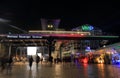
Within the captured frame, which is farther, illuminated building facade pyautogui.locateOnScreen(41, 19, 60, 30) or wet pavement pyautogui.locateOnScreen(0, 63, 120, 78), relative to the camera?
illuminated building facade pyautogui.locateOnScreen(41, 19, 60, 30)

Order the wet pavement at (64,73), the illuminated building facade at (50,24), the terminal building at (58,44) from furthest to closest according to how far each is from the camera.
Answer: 1. the illuminated building facade at (50,24)
2. the terminal building at (58,44)
3. the wet pavement at (64,73)

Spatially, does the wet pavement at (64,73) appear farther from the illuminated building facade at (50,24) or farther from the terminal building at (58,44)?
the illuminated building facade at (50,24)

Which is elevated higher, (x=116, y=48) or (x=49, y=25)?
(x=49, y=25)

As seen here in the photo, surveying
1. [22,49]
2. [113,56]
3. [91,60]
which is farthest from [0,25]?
[113,56]

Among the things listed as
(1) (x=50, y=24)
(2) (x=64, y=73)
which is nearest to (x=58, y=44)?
(1) (x=50, y=24)

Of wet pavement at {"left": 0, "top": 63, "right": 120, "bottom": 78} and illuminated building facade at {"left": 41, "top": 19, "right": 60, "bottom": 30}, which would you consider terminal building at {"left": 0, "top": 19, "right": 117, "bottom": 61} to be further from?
wet pavement at {"left": 0, "top": 63, "right": 120, "bottom": 78}

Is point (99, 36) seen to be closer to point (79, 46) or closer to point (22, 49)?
point (79, 46)

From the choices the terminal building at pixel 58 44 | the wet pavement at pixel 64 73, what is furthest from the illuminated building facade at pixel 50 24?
the wet pavement at pixel 64 73

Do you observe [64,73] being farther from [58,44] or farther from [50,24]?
[50,24]

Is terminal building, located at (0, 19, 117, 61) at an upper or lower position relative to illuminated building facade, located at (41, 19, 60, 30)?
lower

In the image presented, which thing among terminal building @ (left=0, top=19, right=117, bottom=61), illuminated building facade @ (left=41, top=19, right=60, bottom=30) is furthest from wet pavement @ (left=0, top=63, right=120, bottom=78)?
illuminated building facade @ (left=41, top=19, right=60, bottom=30)

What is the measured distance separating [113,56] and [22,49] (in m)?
73.9

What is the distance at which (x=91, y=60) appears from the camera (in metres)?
71.2

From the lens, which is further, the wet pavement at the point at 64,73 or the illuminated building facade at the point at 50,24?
the illuminated building facade at the point at 50,24
